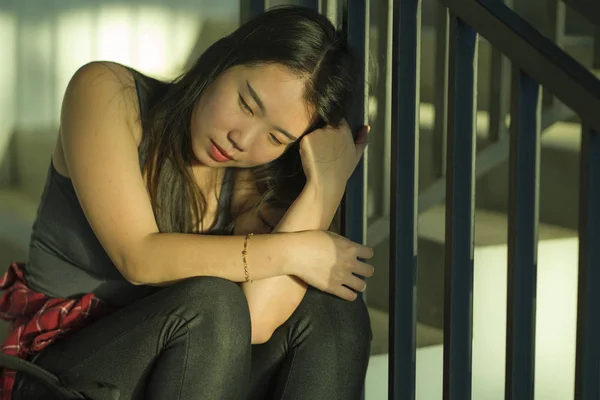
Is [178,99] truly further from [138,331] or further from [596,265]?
[596,265]

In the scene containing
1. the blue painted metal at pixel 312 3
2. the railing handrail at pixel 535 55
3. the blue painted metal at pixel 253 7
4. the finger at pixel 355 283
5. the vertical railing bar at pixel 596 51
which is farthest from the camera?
the vertical railing bar at pixel 596 51

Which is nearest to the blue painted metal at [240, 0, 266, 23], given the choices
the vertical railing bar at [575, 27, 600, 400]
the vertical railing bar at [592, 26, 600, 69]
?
the vertical railing bar at [575, 27, 600, 400]

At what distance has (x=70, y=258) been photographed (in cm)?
169

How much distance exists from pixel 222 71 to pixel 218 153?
13 centimetres

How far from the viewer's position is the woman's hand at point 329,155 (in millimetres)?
1657

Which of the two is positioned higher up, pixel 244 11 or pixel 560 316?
pixel 244 11

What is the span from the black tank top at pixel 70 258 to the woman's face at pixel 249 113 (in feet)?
0.51

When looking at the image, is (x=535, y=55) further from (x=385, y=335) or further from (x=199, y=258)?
(x=385, y=335)

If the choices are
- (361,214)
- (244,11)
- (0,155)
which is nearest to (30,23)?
(0,155)

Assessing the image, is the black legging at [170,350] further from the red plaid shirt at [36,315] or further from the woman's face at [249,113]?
the woman's face at [249,113]

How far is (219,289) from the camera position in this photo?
1474 millimetres

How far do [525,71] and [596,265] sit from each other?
0.26 metres

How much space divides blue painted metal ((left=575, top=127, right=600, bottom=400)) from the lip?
23.7 inches

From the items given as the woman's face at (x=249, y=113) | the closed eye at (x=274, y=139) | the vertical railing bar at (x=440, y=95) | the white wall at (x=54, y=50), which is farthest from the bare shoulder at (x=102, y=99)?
the vertical railing bar at (x=440, y=95)
